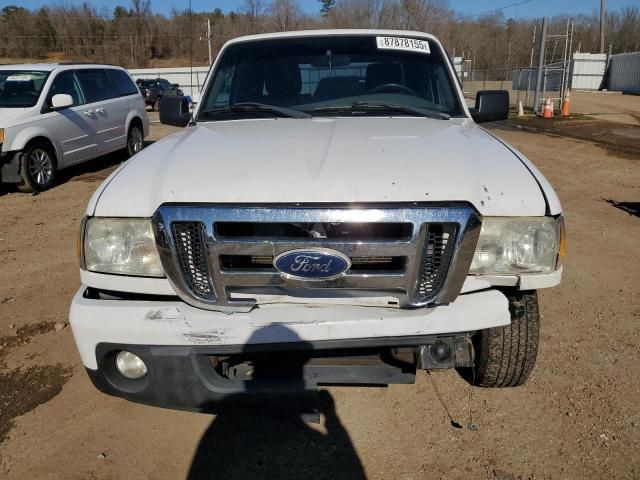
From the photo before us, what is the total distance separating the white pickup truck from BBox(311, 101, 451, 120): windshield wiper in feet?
2.76

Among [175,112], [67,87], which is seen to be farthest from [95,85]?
[175,112]

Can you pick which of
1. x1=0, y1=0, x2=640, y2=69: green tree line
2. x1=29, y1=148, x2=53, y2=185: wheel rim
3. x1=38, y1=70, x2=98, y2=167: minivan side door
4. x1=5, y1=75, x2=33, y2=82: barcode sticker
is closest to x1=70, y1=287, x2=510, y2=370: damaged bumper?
x1=29, y1=148, x2=53, y2=185: wheel rim

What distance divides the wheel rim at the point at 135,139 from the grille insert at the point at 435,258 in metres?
9.98

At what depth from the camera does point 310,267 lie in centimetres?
206

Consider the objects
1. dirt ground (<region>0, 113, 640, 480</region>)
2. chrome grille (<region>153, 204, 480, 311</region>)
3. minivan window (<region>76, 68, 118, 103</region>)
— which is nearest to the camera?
chrome grille (<region>153, 204, 480, 311</region>)

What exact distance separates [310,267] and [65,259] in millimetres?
4042

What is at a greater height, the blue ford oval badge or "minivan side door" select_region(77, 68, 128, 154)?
"minivan side door" select_region(77, 68, 128, 154)

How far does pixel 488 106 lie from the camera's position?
12.4 ft

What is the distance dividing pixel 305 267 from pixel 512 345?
115cm

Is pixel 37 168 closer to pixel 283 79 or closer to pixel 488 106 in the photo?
pixel 283 79

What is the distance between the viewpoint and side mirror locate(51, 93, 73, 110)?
820 centimetres

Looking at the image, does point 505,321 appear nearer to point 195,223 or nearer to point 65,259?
point 195,223

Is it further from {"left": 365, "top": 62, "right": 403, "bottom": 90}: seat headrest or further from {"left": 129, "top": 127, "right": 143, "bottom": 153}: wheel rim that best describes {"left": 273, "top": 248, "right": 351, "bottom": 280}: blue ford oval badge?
{"left": 129, "top": 127, "right": 143, "bottom": 153}: wheel rim

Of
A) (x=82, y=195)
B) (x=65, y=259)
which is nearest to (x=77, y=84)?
(x=82, y=195)
